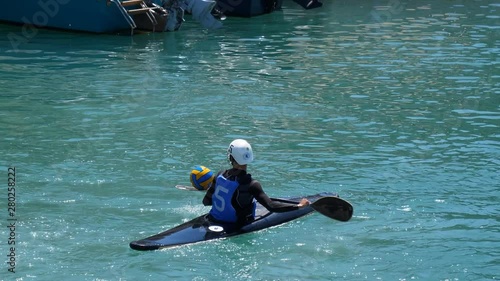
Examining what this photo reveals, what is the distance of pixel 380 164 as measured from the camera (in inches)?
523

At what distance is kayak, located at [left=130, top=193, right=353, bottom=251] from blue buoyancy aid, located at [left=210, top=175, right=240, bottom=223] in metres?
0.09

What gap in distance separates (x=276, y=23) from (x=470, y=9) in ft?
25.4

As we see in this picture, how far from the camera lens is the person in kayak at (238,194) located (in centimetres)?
1009

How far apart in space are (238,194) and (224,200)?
8.0 inches

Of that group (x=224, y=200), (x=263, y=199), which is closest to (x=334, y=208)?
(x=263, y=199)

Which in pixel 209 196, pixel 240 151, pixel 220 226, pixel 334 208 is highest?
pixel 240 151

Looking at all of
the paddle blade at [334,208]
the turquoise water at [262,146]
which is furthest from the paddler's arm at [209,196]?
the paddle blade at [334,208]

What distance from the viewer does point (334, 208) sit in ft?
34.3

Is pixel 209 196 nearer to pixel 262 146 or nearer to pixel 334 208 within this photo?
pixel 334 208

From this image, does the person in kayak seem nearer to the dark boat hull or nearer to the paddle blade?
the paddle blade

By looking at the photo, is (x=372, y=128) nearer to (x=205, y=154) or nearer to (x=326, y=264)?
(x=205, y=154)

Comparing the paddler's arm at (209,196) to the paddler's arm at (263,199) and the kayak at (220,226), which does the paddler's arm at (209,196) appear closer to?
the kayak at (220,226)

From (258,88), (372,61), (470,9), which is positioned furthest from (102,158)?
(470,9)

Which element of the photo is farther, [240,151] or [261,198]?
[261,198]
